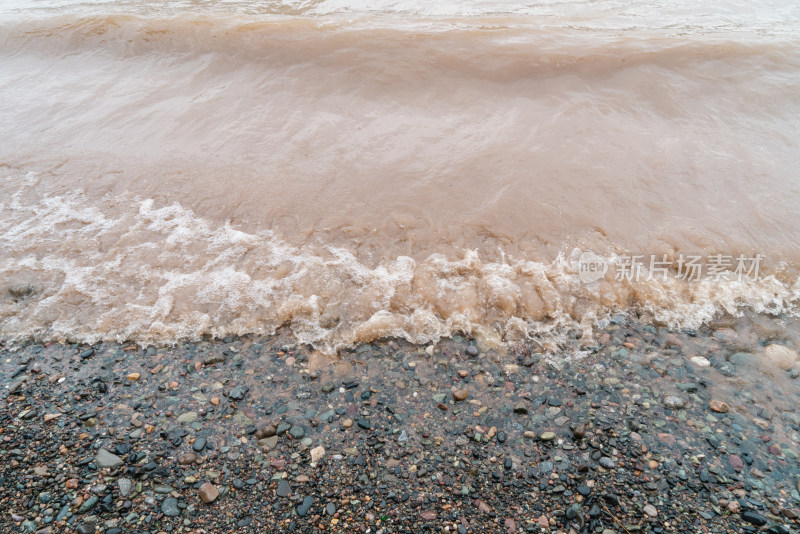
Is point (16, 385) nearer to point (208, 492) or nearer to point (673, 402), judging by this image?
point (208, 492)

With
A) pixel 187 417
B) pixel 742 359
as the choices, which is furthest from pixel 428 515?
pixel 742 359

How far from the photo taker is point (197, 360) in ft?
13.6

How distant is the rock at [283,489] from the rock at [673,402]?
313 cm

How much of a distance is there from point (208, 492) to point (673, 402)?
376 cm

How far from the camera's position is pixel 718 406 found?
3.74 metres

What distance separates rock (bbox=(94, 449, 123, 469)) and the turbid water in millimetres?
1255

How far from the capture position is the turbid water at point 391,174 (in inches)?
188

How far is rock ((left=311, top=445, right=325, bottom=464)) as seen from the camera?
11.0 feet

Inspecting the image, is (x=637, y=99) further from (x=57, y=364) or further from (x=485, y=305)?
(x=57, y=364)

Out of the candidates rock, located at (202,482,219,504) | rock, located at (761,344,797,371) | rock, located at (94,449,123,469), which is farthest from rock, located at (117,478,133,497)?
rock, located at (761,344,797,371)

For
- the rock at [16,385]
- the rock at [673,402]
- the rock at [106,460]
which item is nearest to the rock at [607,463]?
the rock at [673,402]

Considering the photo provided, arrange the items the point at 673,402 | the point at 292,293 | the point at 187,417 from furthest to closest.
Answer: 1. the point at 292,293
2. the point at 673,402
3. the point at 187,417

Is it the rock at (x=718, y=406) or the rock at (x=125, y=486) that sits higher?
the rock at (x=125, y=486)

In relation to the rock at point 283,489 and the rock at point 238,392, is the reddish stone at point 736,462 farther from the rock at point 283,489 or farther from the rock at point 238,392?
the rock at point 238,392
